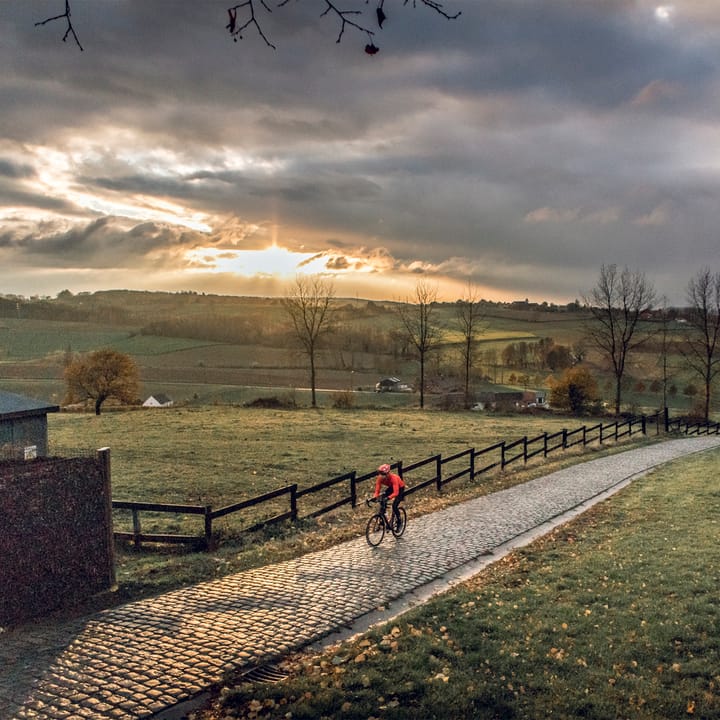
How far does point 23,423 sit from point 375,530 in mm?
12375

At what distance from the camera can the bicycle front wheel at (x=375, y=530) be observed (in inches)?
546

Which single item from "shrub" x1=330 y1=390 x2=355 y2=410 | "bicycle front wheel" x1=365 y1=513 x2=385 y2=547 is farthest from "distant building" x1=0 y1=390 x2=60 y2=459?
"shrub" x1=330 y1=390 x2=355 y2=410

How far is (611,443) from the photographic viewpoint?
3609cm

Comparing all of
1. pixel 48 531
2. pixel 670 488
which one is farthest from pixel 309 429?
pixel 48 531

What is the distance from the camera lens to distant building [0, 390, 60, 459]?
63.0 feet

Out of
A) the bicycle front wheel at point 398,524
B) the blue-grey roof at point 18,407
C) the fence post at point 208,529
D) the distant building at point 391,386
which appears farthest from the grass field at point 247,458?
the distant building at point 391,386

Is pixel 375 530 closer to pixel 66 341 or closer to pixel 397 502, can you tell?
pixel 397 502

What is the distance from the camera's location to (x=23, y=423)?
19.7 metres

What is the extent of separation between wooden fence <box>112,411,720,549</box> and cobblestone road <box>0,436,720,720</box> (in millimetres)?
2163

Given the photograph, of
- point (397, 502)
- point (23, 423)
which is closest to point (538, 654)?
point (397, 502)

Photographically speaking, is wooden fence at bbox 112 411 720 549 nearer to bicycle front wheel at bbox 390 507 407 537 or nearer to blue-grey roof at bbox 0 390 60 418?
bicycle front wheel at bbox 390 507 407 537

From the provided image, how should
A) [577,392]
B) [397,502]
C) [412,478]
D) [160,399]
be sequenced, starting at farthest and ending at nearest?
[160,399]
[577,392]
[412,478]
[397,502]

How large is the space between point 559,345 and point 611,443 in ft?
199

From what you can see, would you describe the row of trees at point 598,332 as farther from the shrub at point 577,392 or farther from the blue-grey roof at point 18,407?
the blue-grey roof at point 18,407
